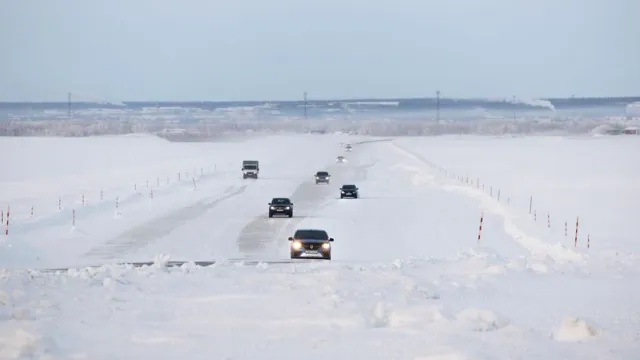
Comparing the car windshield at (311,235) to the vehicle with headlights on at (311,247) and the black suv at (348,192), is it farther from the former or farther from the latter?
the black suv at (348,192)

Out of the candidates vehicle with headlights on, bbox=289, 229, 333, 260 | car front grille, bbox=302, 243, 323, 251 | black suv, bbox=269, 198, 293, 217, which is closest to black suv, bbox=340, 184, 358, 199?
black suv, bbox=269, 198, 293, 217

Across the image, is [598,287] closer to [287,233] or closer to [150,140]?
[287,233]

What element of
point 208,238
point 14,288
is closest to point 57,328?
point 14,288

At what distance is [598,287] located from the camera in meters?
20.5

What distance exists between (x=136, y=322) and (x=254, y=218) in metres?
32.5

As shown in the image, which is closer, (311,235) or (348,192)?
(311,235)

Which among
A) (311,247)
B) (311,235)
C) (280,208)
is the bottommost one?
(280,208)

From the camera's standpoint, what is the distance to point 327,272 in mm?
21938

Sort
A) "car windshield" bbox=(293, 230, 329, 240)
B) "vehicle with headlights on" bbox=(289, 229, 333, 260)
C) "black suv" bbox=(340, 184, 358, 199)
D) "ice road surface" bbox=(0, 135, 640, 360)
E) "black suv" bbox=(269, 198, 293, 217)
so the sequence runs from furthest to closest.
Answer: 1. "black suv" bbox=(340, 184, 358, 199)
2. "black suv" bbox=(269, 198, 293, 217)
3. "car windshield" bbox=(293, 230, 329, 240)
4. "vehicle with headlights on" bbox=(289, 229, 333, 260)
5. "ice road surface" bbox=(0, 135, 640, 360)

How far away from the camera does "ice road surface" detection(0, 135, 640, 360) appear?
14.0 metres

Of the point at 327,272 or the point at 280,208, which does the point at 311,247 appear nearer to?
the point at 327,272

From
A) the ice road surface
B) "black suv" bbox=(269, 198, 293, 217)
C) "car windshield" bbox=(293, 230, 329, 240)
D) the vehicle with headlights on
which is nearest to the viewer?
the ice road surface

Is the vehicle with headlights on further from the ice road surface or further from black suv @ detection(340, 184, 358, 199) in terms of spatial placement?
black suv @ detection(340, 184, 358, 199)

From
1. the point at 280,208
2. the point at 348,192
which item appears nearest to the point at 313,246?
the point at 280,208
